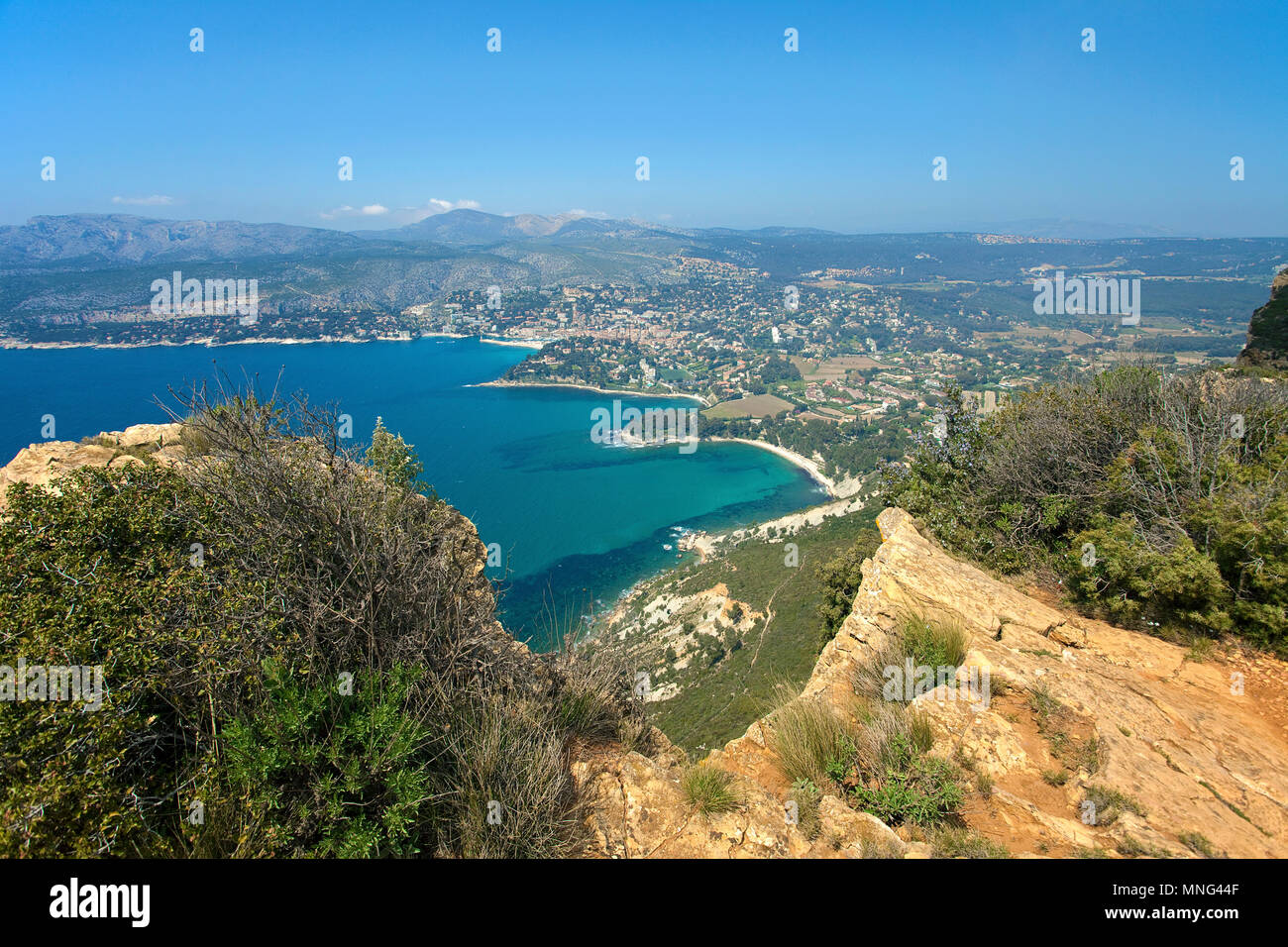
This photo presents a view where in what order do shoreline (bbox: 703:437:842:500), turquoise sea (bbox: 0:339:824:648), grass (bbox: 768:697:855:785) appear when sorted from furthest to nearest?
shoreline (bbox: 703:437:842:500) → turquoise sea (bbox: 0:339:824:648) → grass (bbox: 768:697:855:785)

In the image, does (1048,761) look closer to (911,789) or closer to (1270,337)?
(911,789)

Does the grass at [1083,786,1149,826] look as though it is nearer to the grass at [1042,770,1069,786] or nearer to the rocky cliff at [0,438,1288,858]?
the rocky cliff at [0,438,1288,858]

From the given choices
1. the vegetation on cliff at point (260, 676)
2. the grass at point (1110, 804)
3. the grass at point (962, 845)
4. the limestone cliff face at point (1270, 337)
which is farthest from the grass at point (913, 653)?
the limestone cliff face at point (1270, 337)

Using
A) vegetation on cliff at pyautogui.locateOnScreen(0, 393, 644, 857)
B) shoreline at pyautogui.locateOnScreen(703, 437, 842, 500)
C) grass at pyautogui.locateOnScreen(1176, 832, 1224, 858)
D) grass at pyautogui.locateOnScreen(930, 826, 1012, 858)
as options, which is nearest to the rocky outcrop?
vegetation on cliff at pyautogui.locateOnScreen(0, 393, 644, 857)

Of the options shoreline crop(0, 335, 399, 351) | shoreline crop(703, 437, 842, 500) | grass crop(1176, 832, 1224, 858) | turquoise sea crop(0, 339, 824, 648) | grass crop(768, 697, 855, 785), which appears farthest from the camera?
shoreline crop(0, 335, 399, 351)

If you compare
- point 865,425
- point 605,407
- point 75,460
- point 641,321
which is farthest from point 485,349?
point 75,460
